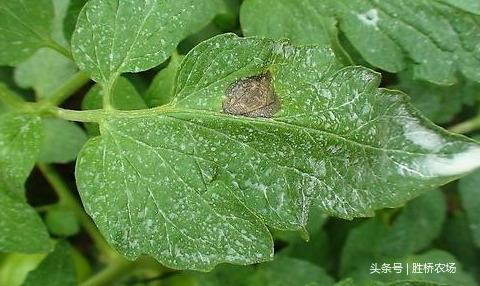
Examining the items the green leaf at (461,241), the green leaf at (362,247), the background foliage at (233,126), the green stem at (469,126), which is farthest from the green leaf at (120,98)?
the green leaf at (461,241)

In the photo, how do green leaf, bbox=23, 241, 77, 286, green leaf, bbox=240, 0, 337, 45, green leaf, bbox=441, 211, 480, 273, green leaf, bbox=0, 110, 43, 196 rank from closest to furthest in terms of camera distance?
green leaf, bbox=0, 110, 43, 196, green leaf, bbox=240, 0, 337, 45, green leaf, bbox=23, 241, 77, 286, green leaf, bbox=441, 211, 480, 273

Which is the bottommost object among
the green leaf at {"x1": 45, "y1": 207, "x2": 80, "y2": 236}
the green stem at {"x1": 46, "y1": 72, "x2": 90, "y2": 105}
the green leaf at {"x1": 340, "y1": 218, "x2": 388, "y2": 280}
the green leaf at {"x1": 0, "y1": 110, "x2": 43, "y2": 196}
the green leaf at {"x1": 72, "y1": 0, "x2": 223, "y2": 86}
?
the green leaf at {"x1": 340, "y1": 218, "x2": 388, "y2": 280}

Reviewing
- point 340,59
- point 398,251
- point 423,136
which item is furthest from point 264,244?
point 398,251

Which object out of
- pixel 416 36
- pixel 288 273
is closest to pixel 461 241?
pixel 288 273

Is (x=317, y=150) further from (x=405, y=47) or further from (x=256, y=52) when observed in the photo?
(x=405, y=47)

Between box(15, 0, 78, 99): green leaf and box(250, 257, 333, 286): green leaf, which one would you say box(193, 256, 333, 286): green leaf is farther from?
A: box(15, 0, 78, 99): green leaf

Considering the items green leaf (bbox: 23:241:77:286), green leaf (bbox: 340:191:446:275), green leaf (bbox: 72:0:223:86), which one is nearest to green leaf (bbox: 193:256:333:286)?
green leaf (bbox: 340:191:446:275)

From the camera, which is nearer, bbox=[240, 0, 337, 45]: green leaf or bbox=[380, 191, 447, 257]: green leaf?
bbox=[240, 0, 337, 45]: green leaf
